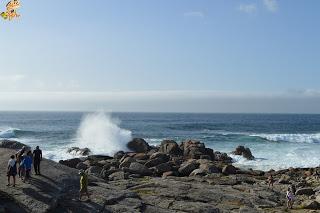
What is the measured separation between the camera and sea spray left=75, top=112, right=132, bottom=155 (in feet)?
205

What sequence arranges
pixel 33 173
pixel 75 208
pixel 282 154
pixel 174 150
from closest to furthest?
pixel 75 208, pixel 33 173, pixel 174 150, pixel 282 154

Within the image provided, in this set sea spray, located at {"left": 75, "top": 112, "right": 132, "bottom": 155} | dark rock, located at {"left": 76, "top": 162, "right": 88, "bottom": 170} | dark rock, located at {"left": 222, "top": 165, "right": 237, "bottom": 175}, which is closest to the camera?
dark rock, located at {"left": 76, "top": 162, "right": 88, "bottom": 170}

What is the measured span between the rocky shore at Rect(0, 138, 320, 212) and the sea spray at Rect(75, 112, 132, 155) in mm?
20186

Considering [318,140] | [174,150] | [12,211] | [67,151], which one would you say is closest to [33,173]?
[12,211]

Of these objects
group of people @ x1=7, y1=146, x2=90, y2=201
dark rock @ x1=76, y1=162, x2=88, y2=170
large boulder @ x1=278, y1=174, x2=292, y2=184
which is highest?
group of people @ x1=7, y1=146, x2=90, y2=201

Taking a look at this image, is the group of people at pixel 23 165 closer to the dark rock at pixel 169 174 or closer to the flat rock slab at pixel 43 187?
the flat rock slab at pixel 43 187

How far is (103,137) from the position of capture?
7119 centimetres

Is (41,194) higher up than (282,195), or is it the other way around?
(41,194)

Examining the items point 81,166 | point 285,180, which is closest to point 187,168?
point 285,180

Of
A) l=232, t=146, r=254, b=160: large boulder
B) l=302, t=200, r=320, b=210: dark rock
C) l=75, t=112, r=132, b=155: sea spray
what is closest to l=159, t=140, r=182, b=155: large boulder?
l=232, t=146, r=254, b=160: large boulder

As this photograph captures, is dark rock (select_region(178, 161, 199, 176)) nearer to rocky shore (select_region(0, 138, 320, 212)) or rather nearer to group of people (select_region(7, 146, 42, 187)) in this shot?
rocky shore (select_region(0, 138, 320, 212))

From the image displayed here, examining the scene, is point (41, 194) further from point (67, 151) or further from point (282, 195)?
point (67, 151)

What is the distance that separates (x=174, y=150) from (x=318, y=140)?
42.5 meters

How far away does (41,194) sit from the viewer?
64.4ft
